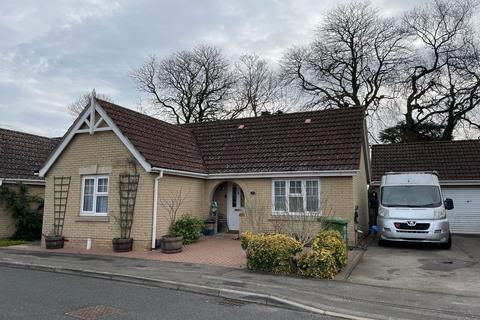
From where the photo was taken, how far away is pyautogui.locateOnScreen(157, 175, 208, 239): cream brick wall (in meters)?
14.5

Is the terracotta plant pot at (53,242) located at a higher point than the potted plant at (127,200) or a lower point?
lower

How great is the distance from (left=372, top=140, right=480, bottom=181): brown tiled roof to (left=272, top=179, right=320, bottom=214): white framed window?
8.59 meters

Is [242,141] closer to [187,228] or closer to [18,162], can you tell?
[187,228]

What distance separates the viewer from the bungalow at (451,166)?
20094 millimetres

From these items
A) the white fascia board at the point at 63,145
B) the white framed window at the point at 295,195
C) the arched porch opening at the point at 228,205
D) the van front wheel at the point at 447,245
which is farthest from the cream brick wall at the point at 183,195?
the van front wheel at the point at 447,245

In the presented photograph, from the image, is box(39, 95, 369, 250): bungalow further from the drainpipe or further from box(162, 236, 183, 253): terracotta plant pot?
box(162, 236, 183, 253): terracotta plant pot

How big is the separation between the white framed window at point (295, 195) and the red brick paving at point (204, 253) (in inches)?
91.7

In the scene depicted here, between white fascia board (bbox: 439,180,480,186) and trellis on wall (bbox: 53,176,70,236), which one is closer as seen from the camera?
trellis on wall (bbox: 53,176,70,236)

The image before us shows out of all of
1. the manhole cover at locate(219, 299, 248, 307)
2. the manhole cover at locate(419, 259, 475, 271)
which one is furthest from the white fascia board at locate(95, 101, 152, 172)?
the manhole cover at locate(419, 259, 475, 271)

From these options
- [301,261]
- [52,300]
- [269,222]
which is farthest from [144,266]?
[269,222]

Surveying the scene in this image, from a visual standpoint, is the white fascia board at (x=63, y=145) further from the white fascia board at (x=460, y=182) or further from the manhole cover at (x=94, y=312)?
the white fascia board at (x=460, y=182)

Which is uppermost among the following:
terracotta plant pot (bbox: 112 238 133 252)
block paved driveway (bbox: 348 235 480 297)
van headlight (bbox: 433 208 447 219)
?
van headlight (bbox: 433 208 447 219)

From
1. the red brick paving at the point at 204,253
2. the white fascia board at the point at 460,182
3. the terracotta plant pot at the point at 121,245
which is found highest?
the white fascia board at the point at 460,182

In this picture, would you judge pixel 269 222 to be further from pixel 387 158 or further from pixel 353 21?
pixel 353 21
